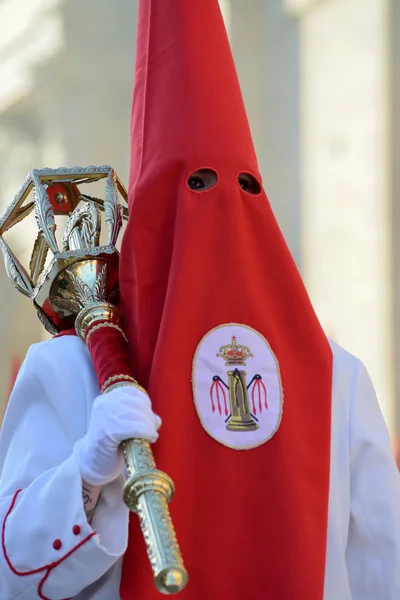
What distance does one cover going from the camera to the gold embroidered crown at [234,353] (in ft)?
5.43

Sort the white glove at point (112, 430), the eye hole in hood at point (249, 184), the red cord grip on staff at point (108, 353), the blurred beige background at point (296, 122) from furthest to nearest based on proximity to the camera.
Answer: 1. the blurred beige background at point (296, 122)
2. the eye hole in hood at point (249, 184)
3. the red cord grip on staff at point (108, 353)
4. the white glove at point (112, 430)

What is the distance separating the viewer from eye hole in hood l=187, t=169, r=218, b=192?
1.71 metres

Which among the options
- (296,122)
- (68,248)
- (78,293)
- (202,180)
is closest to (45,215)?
(68,248)

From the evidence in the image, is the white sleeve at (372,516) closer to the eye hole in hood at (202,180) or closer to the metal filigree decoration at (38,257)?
the eye hole in hood at (202,180)

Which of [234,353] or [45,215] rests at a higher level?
[45,215]

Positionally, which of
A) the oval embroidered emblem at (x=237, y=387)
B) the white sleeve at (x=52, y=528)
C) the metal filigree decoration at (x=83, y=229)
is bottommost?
the white sleeve at (x=52, y=528)

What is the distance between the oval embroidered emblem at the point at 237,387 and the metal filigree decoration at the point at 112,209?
39 centimetres

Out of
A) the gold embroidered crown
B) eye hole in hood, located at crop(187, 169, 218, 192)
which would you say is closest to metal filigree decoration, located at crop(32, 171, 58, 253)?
eye hole in hood, located at crop(187, 169, 218, 192)

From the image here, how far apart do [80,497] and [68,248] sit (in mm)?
640

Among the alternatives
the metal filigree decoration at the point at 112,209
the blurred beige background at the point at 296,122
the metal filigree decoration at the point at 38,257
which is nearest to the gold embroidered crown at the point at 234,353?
the metal filigree decoration at the point at 112,209

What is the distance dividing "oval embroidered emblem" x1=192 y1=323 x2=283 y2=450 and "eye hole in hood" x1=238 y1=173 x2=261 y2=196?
0.94 feet

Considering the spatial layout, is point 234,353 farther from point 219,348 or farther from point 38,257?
point 38,257

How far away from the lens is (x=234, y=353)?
65.5 inches

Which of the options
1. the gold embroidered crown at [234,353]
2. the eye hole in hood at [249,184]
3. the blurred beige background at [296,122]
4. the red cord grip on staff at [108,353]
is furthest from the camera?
the blurred beige background at [296,122]
